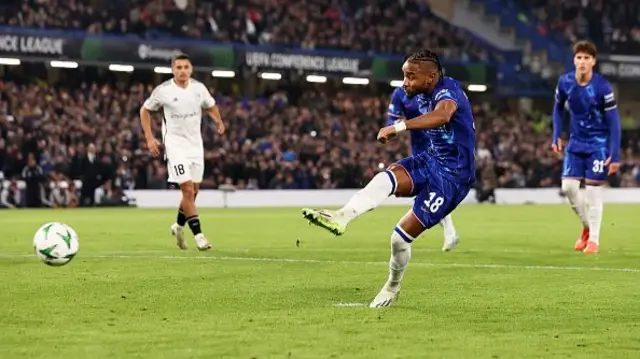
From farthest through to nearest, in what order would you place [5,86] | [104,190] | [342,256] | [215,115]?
1. [5,86]
2. [104,190]
3. [215,115]
4. [342,256]

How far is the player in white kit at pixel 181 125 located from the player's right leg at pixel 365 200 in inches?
267

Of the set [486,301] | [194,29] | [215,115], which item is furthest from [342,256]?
[194,29]

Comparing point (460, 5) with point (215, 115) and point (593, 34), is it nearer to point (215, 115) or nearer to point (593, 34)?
point (593, 34)

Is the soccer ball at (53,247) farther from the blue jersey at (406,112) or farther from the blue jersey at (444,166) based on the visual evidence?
the blue jersey at (406,112)

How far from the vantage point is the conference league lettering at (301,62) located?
4178cm

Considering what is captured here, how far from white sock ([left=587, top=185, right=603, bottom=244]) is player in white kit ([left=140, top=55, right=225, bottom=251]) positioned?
4.91 metres

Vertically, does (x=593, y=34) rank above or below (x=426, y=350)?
above

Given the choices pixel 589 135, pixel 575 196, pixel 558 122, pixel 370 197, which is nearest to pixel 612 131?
pixel 589 135

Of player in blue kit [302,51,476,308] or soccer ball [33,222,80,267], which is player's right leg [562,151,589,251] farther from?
soccer ball [33,222,80,267]

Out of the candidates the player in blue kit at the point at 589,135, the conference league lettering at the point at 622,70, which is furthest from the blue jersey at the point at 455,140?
the conference league lettering at the point at 622,70

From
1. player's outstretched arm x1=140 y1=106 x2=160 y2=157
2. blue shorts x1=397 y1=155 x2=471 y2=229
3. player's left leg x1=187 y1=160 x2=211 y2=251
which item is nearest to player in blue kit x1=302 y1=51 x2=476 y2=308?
blue shorts x1=397 y1=155 x2=471 y2=229

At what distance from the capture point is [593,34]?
5197 centimetres

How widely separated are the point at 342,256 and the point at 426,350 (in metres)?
7.86

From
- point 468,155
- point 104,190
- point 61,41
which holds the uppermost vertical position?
point 61,41
